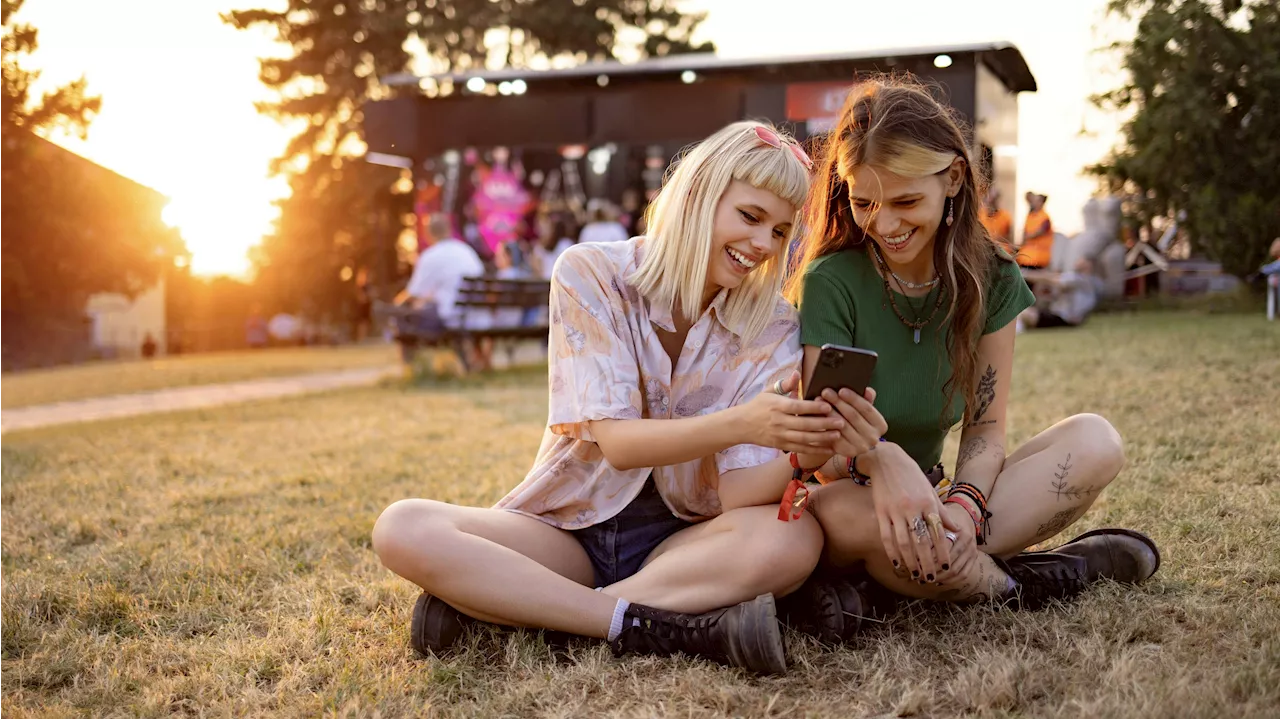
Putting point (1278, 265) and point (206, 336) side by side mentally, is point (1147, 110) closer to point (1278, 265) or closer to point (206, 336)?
point (1278, 265)

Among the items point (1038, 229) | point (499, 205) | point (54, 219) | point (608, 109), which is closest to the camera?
point (54, 219)

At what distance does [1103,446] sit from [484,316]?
719cm

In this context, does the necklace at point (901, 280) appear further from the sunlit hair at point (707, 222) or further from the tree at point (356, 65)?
the tree at point (356, 65)

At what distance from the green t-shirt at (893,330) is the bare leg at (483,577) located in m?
0.73

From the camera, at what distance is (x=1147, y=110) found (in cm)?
1308

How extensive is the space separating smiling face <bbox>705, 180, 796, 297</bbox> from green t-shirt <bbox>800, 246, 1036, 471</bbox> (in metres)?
0.17

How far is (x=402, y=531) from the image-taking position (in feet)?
7.07

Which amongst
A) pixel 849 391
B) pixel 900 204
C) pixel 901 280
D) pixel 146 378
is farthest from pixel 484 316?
pixel 849 391

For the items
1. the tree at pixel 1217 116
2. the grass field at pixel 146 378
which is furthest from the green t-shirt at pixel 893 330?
the tree at pixel 1217 116

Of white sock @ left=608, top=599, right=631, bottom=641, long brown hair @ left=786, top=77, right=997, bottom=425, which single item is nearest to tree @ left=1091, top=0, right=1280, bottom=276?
long brown hair @ left=786, top=77, right=997, bottom=425

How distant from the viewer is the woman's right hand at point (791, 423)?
1.92m

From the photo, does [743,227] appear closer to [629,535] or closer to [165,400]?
[629,535]

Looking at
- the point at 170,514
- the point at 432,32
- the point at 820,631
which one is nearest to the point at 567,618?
the point at 820,631

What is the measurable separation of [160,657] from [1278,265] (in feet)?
29.9
